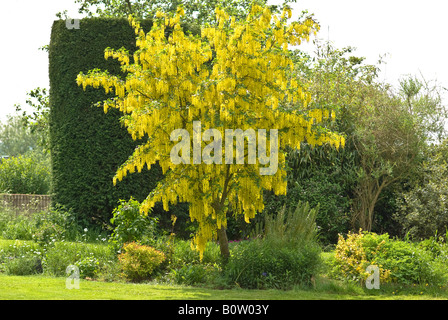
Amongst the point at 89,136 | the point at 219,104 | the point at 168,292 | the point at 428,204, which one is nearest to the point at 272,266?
the point at 168,292

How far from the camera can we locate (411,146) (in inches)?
451

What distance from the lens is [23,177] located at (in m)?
17.6

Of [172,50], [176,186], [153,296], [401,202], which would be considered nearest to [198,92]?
[172,50]

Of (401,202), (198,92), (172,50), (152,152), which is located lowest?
(401,202)

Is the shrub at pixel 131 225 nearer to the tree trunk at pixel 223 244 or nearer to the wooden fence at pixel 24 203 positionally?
the tree trunk at pixel 223 244

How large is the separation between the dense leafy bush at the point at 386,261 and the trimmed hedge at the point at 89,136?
195 inches

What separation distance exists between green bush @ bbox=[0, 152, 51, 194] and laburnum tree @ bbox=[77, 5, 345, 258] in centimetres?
1139

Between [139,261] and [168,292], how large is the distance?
114 centimetres

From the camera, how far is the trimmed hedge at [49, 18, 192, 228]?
11102 mm

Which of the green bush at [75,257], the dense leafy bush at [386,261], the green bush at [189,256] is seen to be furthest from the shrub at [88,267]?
the dense leafy bush at [386,261]

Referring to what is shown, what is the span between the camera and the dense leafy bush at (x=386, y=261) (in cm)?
730

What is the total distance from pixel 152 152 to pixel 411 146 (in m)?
6.74
